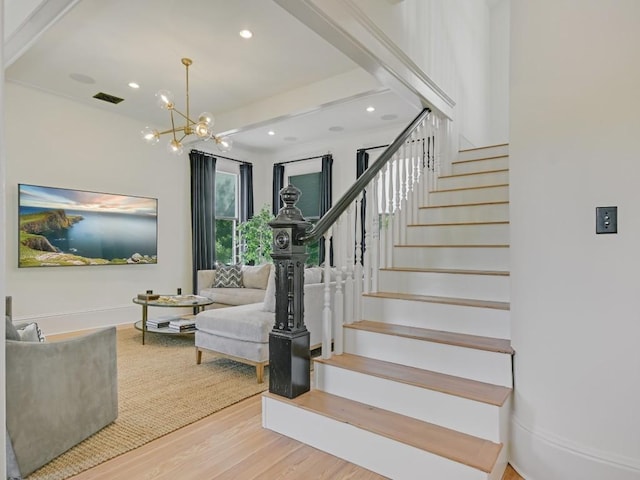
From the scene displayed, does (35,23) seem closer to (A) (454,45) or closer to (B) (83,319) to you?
(B) (83,319)

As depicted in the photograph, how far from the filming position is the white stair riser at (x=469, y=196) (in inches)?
146

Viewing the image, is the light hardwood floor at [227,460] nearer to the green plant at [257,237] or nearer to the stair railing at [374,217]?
the stair railing at [374,217]

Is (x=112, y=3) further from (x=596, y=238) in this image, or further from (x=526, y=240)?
(x=596, y=238)

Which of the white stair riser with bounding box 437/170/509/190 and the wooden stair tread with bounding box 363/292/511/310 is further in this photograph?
the white stair riser with bounding box 437/170/509/190

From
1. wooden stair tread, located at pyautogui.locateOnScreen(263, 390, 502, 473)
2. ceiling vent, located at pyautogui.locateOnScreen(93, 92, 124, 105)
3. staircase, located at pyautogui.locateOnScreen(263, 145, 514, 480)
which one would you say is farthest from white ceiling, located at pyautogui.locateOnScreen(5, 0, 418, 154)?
wooden stair tread, located at pyautogui.locateOnScreen(263, 390, 502, 473)

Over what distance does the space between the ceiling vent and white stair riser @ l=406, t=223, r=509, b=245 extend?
4.32 m

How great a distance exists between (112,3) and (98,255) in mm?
3476

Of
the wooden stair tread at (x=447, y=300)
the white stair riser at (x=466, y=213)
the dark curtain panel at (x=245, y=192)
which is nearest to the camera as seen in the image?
the wooden stair tread at (x=447, y=300)

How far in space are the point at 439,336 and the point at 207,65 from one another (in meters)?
3.81

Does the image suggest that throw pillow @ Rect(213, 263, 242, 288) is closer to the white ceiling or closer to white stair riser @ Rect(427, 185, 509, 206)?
the white ceiling

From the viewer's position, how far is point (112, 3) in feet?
10.8

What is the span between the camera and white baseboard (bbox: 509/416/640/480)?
169cm

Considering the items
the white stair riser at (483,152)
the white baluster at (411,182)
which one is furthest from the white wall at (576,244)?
the white stair riser at (483,152)

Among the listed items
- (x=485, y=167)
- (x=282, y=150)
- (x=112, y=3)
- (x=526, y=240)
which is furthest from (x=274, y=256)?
(x=282, y=150)
